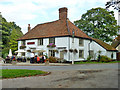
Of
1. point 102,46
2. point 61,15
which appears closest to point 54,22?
point 61,15

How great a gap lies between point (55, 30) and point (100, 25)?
550 inches

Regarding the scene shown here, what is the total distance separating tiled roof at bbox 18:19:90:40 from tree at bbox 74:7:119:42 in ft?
21.5

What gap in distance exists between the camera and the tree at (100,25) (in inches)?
1481

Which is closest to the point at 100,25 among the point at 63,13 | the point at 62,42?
the point at 63,13

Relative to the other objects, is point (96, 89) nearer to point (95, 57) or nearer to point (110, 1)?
point (110, 1)

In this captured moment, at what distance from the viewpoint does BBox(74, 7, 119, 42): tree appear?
37.6 meters

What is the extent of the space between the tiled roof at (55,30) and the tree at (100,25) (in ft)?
21.5

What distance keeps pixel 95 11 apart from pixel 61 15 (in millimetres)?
12017

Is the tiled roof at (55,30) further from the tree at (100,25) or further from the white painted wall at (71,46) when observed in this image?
the tree at (100,25)

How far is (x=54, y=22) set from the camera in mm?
33312

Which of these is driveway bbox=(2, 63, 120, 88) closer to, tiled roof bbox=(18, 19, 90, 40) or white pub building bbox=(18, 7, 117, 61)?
white pub building bbox=(18, 7, 117, 61)

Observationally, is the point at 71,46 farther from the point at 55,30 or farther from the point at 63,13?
the point at 63,13

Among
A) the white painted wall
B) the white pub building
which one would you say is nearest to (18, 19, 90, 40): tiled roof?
the white pub building

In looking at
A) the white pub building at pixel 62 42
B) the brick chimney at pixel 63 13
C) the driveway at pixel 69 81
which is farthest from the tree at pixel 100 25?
the driveway at pixel 69 81
